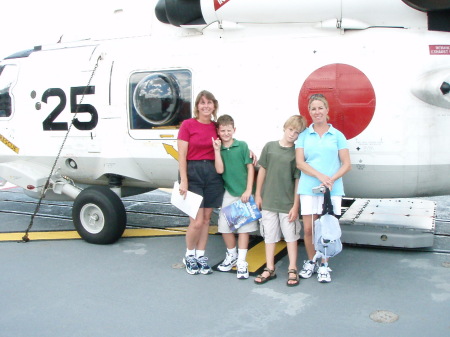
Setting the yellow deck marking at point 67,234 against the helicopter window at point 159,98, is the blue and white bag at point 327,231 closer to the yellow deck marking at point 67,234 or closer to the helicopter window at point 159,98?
the helicopter window at point 159,98

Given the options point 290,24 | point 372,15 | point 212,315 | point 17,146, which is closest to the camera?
point 212,315

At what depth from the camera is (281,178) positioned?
4391mm

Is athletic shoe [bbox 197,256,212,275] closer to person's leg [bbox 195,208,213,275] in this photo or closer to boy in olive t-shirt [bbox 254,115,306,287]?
person's leg [bbox 195,208,213,275]

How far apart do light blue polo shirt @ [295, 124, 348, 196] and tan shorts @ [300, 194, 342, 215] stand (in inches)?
2.1

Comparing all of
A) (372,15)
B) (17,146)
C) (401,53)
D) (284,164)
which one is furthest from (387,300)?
(17,146)

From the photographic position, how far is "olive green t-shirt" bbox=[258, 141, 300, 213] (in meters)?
4.39

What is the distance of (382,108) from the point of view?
455cm

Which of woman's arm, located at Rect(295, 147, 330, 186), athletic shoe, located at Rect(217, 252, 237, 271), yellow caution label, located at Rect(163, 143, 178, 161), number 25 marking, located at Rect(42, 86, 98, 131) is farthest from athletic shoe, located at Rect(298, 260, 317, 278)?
number 25 marking, located at Rect(42, 86, 98, 131)

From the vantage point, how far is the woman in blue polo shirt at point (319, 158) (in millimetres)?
4207

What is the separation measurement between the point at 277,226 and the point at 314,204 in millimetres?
431

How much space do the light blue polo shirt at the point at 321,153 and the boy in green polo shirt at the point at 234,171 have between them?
528mm

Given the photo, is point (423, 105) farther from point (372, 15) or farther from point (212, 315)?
point (212, 315)

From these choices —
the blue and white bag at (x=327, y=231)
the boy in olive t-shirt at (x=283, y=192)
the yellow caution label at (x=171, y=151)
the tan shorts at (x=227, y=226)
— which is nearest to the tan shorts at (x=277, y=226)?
the boy in olive t-shirt at (x=283, y=192)

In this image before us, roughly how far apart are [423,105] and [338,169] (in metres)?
1.10
